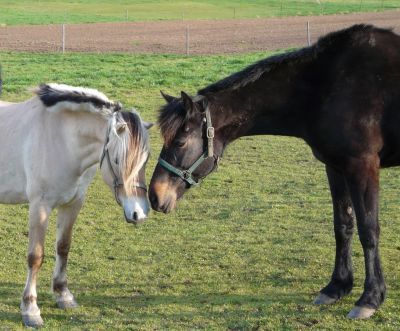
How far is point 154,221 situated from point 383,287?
3.14 metres

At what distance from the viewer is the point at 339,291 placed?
6.02 metres

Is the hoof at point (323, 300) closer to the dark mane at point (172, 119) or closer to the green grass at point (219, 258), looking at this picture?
the green grass at point (219, 258)

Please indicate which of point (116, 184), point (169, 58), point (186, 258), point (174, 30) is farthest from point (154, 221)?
point (174, 30)

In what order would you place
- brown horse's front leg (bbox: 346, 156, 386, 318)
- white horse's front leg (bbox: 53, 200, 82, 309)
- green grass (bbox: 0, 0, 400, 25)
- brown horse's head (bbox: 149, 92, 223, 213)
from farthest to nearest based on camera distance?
1. green grass (bbox: 0, 0, 400, 25)
2. white horse's front leg (bbox: 53, 200, 82, 309)
3. brown horse's front leg (bbox: 346, 156, 386, 318)
4. brown horse's head (bbox: 149, 92, 223, 213)

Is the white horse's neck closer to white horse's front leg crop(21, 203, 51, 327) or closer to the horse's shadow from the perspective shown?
white horse's front leg crop(21, 203, 51, 327)

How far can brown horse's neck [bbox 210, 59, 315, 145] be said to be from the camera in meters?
5.48

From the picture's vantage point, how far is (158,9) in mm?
45938

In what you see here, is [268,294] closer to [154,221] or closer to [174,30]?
[154,221]

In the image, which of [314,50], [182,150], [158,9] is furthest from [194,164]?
[158,9]

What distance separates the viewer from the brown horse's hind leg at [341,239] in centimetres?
601

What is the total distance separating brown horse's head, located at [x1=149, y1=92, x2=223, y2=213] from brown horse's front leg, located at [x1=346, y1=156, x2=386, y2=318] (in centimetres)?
102

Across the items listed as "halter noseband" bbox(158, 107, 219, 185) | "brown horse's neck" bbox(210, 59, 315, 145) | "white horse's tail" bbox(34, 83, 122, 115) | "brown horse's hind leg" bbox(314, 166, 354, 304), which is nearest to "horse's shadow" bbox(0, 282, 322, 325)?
"brown horse's hind leg" bbox(314, 166, 354, 304)

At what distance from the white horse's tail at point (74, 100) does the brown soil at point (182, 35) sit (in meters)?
18.0

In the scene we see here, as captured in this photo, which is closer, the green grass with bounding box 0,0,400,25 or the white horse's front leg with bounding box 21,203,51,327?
the white horse's front leg with bounding box 21,203,51,327
